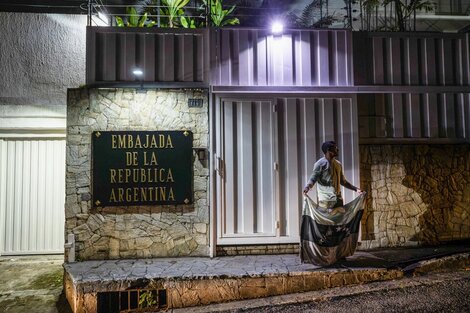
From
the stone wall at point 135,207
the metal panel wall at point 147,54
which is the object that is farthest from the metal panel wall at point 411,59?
the stone wall at point 135,207

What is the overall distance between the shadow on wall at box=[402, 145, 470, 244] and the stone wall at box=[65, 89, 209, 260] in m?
4.56

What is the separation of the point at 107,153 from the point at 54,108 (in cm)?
241

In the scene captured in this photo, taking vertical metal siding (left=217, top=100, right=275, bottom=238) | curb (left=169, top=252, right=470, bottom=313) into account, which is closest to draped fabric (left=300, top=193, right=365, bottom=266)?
curb (left=169, top=252, right=470, bottom=313)

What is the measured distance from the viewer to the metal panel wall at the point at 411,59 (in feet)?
25.4

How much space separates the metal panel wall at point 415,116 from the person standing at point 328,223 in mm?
1878

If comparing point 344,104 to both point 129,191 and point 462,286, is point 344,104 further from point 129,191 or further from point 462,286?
point 129,191

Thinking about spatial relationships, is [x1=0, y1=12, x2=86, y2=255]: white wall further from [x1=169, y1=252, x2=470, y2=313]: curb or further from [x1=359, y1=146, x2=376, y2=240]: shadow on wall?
[x1=359, y1=146, x2=376, y2=240]: shadow on wall

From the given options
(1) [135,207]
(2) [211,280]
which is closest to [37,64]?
(1) [135,207]

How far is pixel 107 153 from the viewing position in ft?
23.1

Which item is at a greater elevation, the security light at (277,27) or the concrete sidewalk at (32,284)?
the security light at (277,27)

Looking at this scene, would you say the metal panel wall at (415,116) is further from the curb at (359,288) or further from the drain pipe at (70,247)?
the drain pipe at (70,247)

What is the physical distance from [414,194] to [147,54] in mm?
6458

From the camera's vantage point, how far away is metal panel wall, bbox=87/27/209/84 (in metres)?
7.18

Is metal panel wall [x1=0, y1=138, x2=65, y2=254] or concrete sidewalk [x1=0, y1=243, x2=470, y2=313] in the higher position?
metal panel wall [x1=0, y1=138, x2=65, y2=254]
